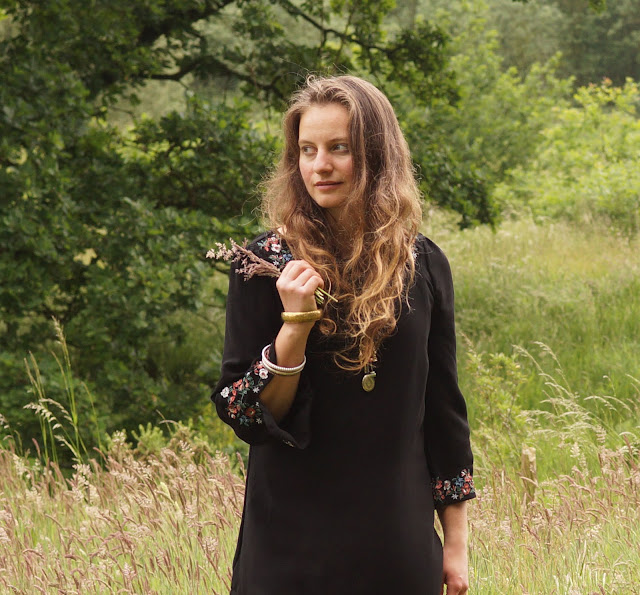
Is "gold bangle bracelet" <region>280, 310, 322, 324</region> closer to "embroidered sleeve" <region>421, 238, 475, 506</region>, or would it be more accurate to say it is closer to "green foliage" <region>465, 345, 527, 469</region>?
"embroidered sleeve" <region>421, 238, 475, 506</region>

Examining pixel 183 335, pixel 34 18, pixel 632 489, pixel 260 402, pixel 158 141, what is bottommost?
pixel 632 489

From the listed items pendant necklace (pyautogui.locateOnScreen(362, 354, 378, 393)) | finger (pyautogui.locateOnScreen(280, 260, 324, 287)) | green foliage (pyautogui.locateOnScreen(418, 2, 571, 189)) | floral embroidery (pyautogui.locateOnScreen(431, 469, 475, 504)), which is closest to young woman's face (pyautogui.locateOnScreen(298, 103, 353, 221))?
finger (pyautogui.locateOnScreen(280, 260, 324, 287))

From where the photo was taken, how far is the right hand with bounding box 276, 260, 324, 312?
1740mm

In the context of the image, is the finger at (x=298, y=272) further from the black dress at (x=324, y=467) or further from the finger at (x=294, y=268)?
the black dress at (x=324, y=467)

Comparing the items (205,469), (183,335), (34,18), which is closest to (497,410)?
(205,469)

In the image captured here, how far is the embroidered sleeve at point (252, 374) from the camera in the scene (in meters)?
1.80

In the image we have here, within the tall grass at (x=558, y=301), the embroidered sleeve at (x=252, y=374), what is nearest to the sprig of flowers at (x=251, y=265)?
the embroidered sleeve at (x=252, y=374)

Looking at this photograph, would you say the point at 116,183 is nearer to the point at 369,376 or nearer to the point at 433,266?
the point at 433,266

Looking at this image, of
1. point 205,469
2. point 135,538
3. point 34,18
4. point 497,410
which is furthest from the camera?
point 34,18

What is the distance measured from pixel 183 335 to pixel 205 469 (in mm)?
2737

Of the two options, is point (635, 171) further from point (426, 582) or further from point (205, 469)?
point (426, 582)

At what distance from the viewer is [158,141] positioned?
6.79m

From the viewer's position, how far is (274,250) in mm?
1959

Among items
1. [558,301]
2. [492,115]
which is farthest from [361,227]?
[492,115]
